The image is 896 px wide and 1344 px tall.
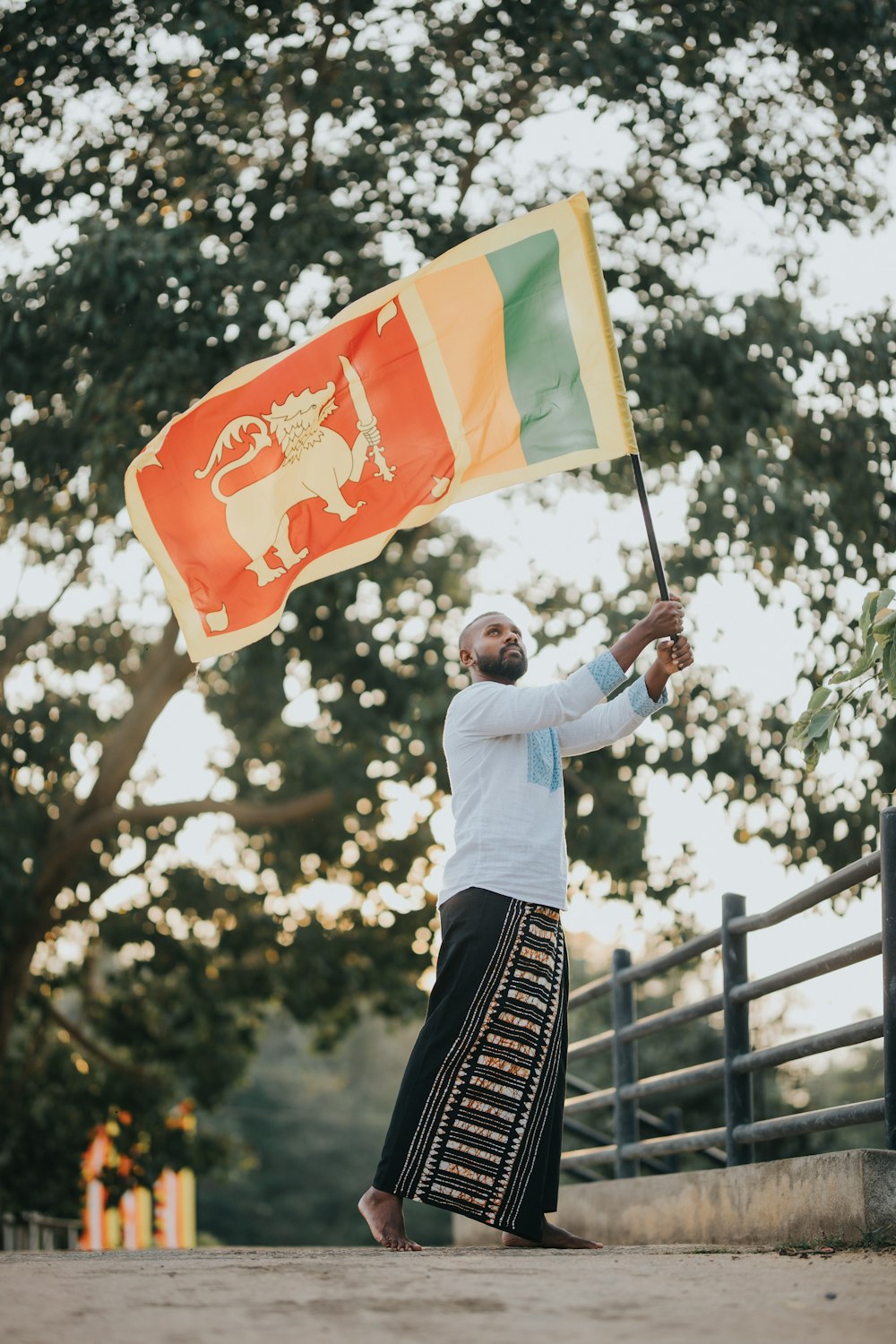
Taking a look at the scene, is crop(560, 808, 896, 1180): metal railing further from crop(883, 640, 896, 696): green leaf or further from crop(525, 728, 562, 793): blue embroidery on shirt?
crop(525, 728, 562, 793): blue embroidery on shirt

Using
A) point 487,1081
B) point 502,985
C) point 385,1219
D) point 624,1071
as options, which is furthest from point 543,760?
point 624,1071

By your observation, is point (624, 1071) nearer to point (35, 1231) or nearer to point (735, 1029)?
point (735, 1029)

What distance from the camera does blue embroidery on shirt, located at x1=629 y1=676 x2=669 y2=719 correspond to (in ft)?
17.6

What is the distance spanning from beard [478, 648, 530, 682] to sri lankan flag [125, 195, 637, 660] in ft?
2.53

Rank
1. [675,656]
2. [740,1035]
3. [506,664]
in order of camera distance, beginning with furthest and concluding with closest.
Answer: [740,1035] → [506,664] → [675,656]

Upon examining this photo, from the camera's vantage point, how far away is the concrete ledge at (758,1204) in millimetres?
4602

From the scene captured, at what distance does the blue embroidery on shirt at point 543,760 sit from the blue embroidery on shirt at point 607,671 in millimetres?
348

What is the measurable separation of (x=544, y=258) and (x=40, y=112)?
228 inches

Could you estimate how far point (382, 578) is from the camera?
1241cm

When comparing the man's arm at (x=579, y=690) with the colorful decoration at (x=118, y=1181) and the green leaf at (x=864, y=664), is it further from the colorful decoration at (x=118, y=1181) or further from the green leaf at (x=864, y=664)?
the colorful decoration at (x=118, y=1181)

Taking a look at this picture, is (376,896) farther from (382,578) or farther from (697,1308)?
(697,1308)

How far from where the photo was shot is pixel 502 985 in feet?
16.9

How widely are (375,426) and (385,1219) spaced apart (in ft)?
9.67

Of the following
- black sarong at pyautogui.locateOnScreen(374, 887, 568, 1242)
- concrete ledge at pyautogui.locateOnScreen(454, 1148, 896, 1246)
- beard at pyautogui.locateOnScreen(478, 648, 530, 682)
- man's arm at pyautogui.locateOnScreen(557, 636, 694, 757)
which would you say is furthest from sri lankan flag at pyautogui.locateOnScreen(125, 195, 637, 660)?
concrete ledge at pyautogui.locateOnScreen(454, 1148, 896, 1246)
